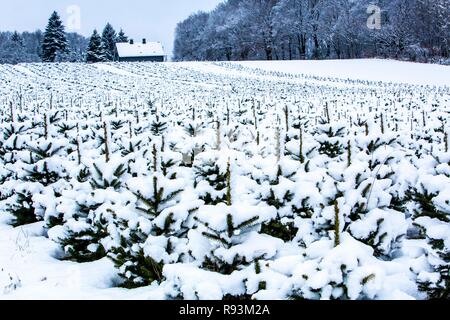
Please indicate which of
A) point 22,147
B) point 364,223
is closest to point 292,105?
point 22,147

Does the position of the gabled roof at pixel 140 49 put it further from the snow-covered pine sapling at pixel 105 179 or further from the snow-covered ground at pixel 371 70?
the snow-covered pine sapling at pixel 105 179

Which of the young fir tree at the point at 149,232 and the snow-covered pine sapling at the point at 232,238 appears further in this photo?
the young fir tree at the point at 149,232

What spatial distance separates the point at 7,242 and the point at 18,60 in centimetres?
8395

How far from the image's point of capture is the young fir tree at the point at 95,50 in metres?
68.2

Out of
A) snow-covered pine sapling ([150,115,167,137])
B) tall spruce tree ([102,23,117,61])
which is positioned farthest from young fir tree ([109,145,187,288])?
tall spruce tree ([102,23,117,61])

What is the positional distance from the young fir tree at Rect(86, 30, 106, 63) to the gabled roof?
9740 millimetres

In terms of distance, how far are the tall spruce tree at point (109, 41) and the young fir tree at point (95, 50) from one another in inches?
199

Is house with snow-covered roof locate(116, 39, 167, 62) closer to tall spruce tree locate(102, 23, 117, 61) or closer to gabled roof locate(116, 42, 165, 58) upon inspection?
gabled roof locate(116, 42, 165, 58)

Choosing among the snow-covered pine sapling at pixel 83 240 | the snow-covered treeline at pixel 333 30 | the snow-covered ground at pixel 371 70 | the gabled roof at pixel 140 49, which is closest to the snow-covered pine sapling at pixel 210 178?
the snow-covered pine sapling at pixel 83 240

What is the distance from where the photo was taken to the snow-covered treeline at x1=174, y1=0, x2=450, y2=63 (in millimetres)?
58594

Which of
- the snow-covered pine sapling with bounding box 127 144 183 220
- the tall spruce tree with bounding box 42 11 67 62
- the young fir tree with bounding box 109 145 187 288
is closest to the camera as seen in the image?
the young fir tree with bounding box 109 145 187 288
